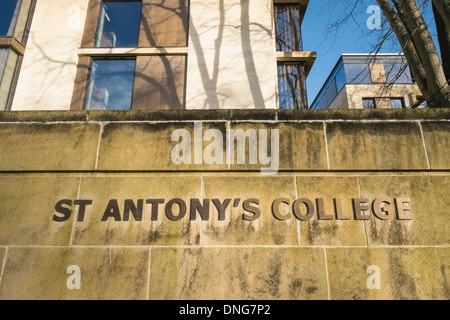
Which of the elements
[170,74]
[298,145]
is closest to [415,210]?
[298,145]

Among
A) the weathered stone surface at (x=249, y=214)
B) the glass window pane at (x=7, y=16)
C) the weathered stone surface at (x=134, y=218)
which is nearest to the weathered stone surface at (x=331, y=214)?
the weathered stone surface at (x=249, y=214)

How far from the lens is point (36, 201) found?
3805mm

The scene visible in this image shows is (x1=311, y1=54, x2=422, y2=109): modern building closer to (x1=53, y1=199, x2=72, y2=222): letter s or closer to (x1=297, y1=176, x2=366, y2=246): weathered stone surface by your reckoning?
(x1=297, y1=176, x2=366, y2=246): weathered stone surface

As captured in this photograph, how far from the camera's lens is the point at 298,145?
3947 mm

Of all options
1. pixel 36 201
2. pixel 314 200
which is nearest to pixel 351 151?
pixel 314 200

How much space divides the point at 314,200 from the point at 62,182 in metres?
3.00

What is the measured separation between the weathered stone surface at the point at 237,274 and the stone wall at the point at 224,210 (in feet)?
0.04

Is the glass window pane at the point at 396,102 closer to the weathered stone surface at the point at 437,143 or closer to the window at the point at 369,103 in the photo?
the window at the point at 369,103

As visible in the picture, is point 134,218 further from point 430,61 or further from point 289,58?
point 289,58

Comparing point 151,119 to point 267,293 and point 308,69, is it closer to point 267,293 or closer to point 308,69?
point 267,293

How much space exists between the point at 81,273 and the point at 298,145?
9.40 feet

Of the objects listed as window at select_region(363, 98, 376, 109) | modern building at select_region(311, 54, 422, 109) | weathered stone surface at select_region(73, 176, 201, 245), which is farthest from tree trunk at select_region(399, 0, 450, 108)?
window at select_region(363, 98, 376, 109)

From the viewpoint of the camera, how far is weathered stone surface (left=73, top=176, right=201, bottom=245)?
143 inches

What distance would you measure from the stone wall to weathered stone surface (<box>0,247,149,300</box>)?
0.4 inches
